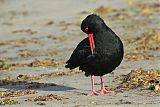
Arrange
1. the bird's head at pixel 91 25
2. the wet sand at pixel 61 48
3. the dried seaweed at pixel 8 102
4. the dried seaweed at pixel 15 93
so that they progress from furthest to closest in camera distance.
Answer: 1. the dried seaweed at pixel 15 93
2. the bird's head at pixel 91 25
3. the wet sand at pixel 61 48
4. the dried seaweed at pixel 8 102

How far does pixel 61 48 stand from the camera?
1609 centimetres

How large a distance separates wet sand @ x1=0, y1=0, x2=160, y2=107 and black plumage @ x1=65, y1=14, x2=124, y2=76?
1.48 ft

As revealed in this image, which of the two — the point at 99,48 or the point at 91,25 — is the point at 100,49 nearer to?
the point at 99,48

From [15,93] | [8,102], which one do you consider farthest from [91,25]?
[8,102]

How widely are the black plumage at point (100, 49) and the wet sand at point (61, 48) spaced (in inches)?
17.7

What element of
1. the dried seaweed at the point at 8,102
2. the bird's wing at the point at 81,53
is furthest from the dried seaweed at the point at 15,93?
the bird's wing at the point at 81,53

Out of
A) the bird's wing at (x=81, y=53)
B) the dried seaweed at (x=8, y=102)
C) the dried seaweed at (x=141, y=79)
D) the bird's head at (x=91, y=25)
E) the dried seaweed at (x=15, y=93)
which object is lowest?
the dried seaweed at (x=8, y=102)

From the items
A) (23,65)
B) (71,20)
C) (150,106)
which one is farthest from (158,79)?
(71,20)

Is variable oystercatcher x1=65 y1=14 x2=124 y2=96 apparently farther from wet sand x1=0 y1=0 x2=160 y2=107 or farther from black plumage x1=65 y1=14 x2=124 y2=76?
wet sand x1=0 y1=0 x2=160 y2=107

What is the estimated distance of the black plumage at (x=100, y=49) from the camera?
897cm

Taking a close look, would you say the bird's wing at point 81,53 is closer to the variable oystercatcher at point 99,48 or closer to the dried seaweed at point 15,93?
the variable oystercatcher at point 99,48

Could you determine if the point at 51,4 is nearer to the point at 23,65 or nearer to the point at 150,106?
the point at 23,65

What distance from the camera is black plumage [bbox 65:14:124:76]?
8.97 metres

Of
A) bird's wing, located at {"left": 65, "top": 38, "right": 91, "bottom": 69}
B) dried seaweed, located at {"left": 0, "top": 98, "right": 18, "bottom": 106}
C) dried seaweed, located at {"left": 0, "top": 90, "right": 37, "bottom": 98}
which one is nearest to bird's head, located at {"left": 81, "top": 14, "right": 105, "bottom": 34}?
bird's wing, located at {"left": 65, "top": 38, "right": 91, "bottom": 69}
